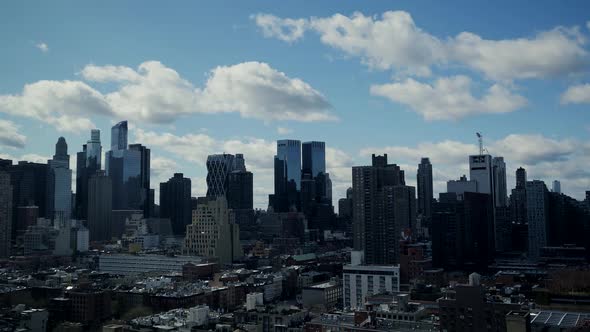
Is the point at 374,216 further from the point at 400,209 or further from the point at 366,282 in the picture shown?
the point at 366,282

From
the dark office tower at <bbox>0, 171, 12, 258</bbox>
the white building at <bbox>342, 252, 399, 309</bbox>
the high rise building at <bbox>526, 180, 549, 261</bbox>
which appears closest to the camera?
the white building at <bbox>342, 252, 399, 309</bbox>

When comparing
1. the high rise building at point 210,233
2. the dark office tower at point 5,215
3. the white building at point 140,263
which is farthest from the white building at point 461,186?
the dark office tower at point 5,215

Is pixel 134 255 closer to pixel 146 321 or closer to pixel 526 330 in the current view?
pixel 146 321

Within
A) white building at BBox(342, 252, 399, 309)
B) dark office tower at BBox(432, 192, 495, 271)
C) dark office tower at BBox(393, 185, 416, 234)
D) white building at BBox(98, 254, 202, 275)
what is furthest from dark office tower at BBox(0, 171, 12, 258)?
dark office tower at BBox(432, 192, 495, 271)

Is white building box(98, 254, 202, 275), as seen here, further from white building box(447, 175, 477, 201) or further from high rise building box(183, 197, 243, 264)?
white building box(447, 175, 477, 201)

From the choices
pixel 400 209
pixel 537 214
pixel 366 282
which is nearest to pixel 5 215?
pixel 400 209

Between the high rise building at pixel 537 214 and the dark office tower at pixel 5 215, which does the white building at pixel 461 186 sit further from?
the dark office tower at pixel 5 215
